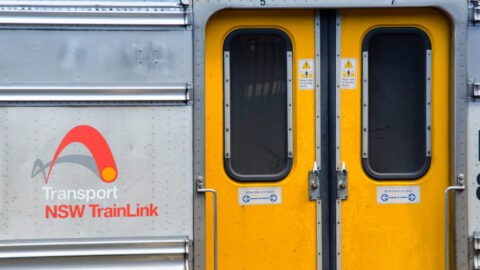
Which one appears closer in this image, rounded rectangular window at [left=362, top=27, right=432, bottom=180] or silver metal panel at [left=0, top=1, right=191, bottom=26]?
silver metal panel at [left=0, top=1, right=191, bottom=26]

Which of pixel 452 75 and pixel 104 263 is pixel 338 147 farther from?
pixel 104 263

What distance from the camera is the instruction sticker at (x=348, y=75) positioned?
3.49m

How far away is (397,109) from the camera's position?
3520 mm

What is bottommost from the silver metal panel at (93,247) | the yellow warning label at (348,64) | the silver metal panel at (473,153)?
the silver metal panel at (93,247)

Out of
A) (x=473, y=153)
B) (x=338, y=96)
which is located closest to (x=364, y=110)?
(x=338, y=96)

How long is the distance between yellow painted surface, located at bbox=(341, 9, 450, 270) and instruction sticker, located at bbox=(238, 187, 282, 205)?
0.46 meters

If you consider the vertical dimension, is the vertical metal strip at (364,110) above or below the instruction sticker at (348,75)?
below

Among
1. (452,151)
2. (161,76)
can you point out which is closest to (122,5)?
(161,76)

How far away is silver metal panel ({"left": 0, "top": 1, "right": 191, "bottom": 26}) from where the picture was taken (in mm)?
3219

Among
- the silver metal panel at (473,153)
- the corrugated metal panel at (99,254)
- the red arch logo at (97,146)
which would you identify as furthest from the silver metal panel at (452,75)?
the red arch logo at (97,146)

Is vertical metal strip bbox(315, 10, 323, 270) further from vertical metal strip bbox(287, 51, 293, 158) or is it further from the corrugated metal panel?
the corrugated metal panel

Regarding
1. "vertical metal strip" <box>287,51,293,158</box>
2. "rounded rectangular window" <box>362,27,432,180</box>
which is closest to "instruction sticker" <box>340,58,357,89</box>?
"rounded rectangular window" <box>362,27,432,180</box>

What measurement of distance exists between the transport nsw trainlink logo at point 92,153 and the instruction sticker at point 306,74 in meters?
1.30

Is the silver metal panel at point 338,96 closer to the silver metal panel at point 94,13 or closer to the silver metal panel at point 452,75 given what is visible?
the silver metal panel at point 452,75
